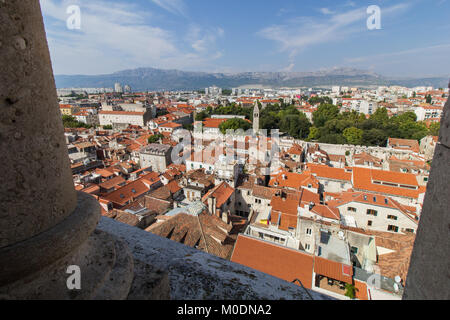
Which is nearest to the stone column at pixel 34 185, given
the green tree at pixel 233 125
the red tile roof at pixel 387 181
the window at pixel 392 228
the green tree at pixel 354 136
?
the window at pixel 392 228

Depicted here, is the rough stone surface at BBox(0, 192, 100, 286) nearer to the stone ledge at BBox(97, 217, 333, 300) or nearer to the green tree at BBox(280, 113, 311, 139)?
the stone ledge at BBox(97, 217, 333, 300)

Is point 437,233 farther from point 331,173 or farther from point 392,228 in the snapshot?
point 331,173

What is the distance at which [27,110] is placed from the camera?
98cm

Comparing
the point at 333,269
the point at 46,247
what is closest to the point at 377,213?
the point at 333,269

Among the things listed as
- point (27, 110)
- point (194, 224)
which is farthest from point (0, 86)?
point (194, 224)

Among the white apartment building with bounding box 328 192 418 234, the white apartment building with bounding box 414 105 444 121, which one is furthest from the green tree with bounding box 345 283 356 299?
the white apartment building with bounding box 414 105 444 121

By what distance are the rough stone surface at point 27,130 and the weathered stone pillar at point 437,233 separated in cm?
207

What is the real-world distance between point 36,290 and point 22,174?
19.8 inches

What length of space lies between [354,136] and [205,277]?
159 ft

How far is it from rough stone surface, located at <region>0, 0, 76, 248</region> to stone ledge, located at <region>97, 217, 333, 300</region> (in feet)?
2.77

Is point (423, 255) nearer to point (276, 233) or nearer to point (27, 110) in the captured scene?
point (27, 110)

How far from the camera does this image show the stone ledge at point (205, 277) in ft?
6.04

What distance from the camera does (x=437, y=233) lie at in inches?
55.5
